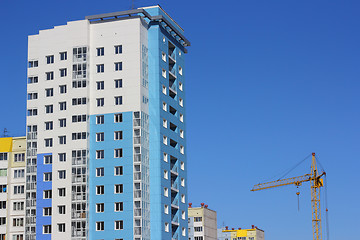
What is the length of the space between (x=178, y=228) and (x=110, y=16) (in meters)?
38.0

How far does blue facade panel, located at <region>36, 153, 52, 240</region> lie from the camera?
363 ft

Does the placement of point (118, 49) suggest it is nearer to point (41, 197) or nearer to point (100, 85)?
point (100, 85)

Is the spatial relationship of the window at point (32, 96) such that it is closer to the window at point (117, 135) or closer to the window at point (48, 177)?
the window at point (48, 177)

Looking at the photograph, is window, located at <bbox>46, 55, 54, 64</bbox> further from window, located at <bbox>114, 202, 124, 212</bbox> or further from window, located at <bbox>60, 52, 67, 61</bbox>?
window, located at <bbox>114, 202, 124, 212</bbox>

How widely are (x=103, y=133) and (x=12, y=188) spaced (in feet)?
71.5

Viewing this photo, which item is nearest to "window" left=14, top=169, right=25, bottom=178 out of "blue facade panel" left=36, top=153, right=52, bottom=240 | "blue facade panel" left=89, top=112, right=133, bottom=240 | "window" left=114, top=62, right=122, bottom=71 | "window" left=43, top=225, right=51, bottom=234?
"blue facade panel" left=36, top=153, right=52, bottom=240

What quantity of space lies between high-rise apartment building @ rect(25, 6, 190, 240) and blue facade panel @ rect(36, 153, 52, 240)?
16cm

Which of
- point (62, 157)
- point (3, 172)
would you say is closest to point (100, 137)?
point (62, 157)

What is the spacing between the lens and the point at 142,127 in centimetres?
11144

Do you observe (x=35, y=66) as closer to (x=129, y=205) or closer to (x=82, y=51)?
(x=82, y=51)

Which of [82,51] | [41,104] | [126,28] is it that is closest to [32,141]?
[41,104]

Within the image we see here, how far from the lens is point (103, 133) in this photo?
112 meters

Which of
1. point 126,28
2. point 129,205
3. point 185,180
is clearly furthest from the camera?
point 185,180

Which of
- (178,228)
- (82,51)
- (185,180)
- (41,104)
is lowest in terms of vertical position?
(178,228)
